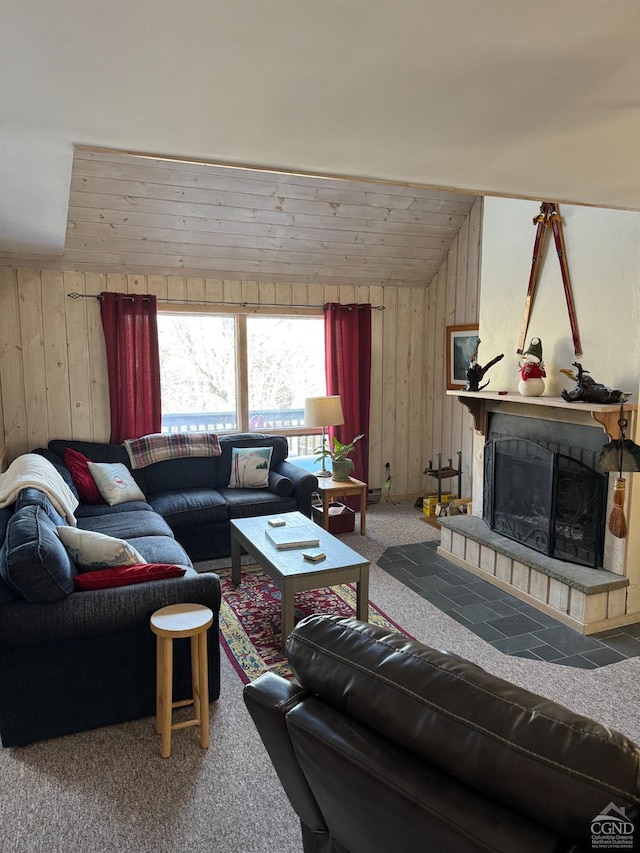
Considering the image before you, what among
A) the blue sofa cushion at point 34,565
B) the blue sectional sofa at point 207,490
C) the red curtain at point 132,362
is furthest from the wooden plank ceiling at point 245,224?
the blue sofa cushion at point 34,565

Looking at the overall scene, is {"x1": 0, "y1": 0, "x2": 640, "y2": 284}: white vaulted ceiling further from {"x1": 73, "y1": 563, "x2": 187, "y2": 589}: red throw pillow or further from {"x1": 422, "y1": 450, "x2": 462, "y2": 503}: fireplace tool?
{"x1": 422, "y1": 450, "x2": 462, "y2": 503}: fireplace tool

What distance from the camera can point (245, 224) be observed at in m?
4.96

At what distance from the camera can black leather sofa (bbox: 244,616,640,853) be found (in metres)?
0.92

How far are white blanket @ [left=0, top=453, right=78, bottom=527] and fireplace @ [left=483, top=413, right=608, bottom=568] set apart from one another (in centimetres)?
296

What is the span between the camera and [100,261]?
497 centimetres

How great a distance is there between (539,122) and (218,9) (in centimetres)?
118

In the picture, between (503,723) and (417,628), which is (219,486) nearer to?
(417,628)

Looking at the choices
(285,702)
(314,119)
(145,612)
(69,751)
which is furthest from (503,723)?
(69,751)

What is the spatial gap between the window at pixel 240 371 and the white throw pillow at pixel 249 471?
0.71 metres

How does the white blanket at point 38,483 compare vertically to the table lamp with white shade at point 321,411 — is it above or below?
below

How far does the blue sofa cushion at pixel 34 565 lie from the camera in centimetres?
239

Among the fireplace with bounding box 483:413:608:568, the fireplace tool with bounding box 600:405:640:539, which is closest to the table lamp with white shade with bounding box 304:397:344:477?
the fireplace with bounding box 483:413:608:568
